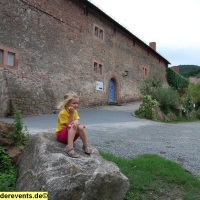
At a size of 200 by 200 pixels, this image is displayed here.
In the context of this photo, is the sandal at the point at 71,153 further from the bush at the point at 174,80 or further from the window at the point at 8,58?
the bush at the point at 174,80

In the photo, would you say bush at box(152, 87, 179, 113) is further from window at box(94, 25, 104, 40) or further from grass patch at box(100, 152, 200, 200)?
grass patch at box(100, 152, 200, 200)

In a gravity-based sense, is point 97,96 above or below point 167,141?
above

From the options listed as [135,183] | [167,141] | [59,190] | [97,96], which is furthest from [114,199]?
[97,96]

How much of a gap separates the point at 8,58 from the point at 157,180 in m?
10.5

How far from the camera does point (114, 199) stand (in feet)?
10.1

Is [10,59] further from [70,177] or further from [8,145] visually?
[70,177]

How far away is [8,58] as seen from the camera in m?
12.3

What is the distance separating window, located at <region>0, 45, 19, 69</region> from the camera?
1196 cm

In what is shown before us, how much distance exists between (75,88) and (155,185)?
527 inches

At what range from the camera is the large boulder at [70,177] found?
2.85 metres

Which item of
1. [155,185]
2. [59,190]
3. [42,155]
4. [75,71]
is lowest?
[155,185]

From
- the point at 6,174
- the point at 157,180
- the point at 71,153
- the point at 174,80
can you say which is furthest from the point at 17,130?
the point at 174,80

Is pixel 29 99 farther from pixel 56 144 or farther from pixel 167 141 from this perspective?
pixel 56 144

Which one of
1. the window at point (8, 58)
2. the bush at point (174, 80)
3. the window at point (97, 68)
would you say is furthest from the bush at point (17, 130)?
the bush at point (174, 80)
